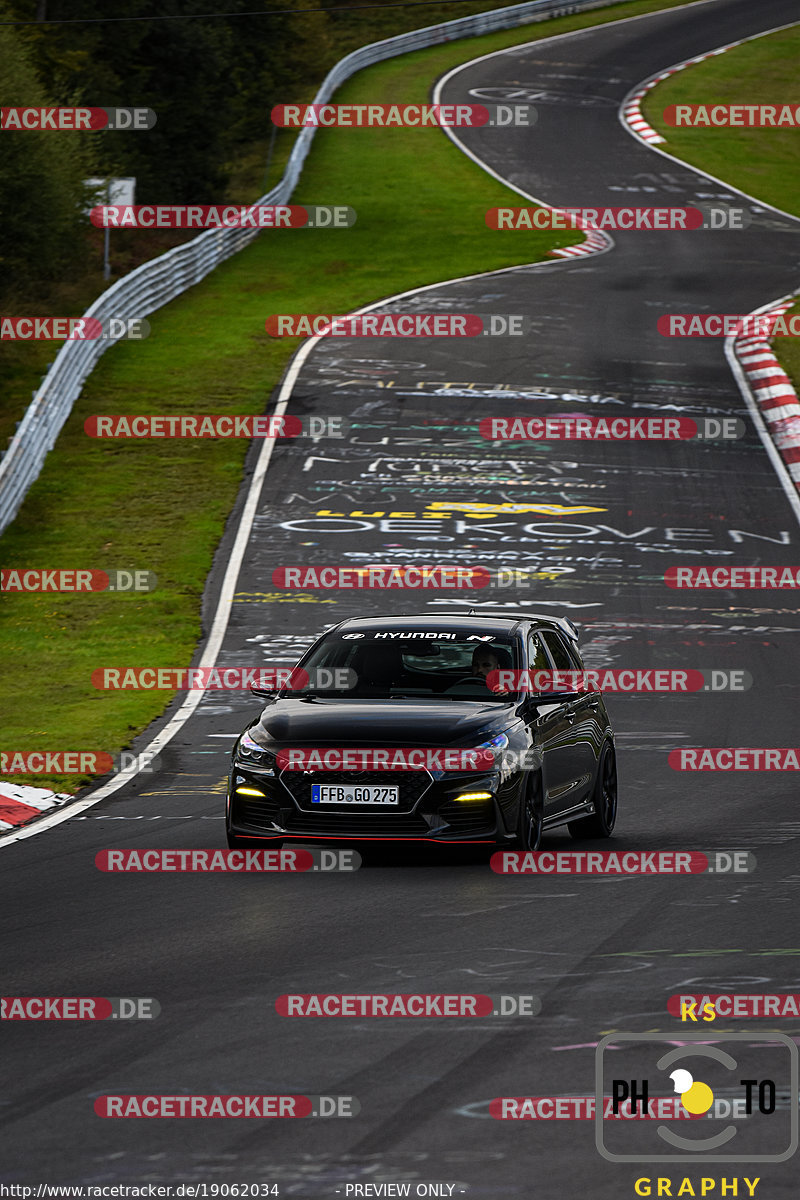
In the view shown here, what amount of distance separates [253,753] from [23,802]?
11.8ft

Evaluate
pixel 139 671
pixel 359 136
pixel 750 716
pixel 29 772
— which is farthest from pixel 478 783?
pixel 359 136

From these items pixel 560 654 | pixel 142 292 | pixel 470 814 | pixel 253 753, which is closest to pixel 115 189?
pixel 142 292

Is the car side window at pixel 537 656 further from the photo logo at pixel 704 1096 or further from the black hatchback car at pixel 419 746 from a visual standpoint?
the photo logo at pixel 704 1096

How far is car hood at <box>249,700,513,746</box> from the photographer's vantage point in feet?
35.9

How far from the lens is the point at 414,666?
12.1 metres

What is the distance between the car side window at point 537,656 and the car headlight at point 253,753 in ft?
6.51

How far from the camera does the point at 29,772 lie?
15578mm

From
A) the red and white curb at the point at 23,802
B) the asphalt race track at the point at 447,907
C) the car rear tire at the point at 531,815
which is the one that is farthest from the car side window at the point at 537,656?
the red and white curb at the point at 23,802

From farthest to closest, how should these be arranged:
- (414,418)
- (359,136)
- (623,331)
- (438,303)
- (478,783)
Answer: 1. (359,136)
2. (438,303)
3. (623,331)
4. (414,418)
5. (478,783)

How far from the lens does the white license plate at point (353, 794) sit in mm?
10797

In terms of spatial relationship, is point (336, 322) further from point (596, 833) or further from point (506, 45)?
point (506, 45)

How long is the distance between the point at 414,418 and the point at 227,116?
27.6 meters

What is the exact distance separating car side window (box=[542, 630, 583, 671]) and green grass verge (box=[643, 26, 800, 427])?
43.4 meters

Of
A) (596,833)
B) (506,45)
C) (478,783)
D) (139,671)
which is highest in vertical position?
(506,45)
